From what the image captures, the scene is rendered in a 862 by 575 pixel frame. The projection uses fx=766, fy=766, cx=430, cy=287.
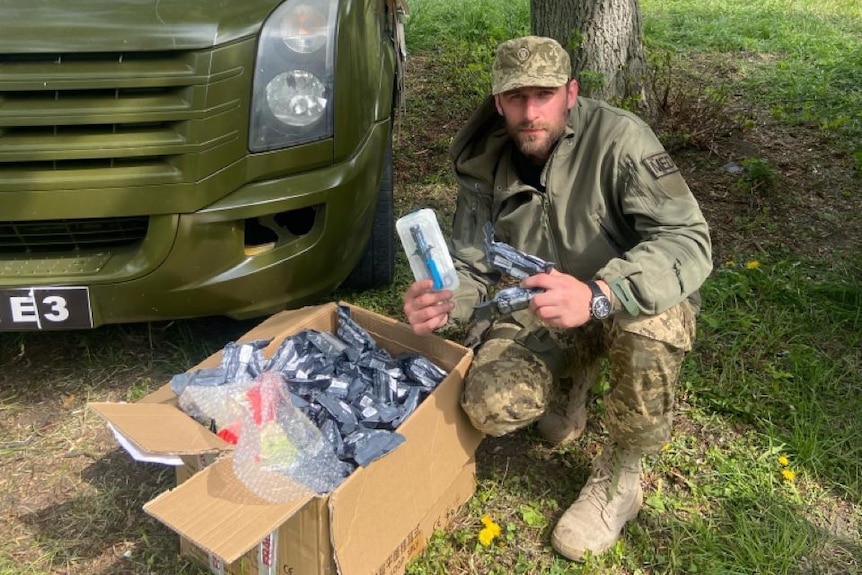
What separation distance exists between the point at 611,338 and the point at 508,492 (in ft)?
1.99

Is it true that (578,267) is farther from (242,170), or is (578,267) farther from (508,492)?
(242,170)

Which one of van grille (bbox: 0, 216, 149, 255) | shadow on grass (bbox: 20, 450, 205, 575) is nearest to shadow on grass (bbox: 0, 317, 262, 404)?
shadow on grass (bbox: 20, 450, 205, 575)

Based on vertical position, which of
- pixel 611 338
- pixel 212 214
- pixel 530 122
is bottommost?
pixel 611 338

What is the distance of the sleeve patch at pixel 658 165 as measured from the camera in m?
2.08

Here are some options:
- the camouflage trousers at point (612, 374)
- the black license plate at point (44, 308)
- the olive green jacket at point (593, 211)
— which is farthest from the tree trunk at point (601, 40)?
the black license plate at point (44, 308)

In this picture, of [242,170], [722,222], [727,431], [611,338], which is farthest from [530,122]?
[722,222]

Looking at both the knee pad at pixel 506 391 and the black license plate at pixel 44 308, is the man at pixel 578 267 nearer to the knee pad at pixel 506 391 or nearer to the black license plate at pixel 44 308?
the knee pad at pixel 506 391

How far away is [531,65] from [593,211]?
1.46 ft

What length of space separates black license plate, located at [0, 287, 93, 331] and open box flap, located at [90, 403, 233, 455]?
0.44m

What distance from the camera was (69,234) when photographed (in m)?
2.28

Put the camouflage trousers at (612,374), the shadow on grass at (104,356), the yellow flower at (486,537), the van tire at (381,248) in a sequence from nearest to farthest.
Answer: the camouflage trousers at (612,374)
the yellow flower at (486,537)
the shadow on grass at (104,356)
the van tire at (381,248)

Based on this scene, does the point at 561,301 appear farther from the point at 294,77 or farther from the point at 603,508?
the point at 294,77

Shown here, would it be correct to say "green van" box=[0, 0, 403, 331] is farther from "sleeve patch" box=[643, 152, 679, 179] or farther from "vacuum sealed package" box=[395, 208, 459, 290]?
"sleeve patch" box=[643, 152, 679, 179]

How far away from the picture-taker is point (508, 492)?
2369 mm
